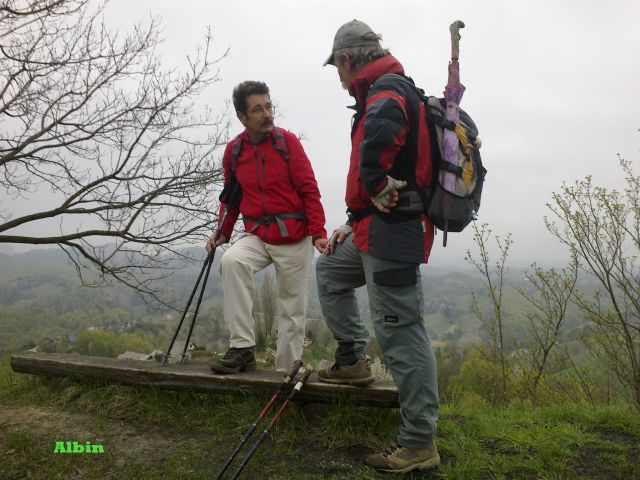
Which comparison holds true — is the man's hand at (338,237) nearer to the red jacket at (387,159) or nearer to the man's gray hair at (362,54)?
the red jacket at (387,159)

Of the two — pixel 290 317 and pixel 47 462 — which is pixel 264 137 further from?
pixel 47 462

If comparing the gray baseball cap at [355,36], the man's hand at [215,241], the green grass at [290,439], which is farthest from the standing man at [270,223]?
the gray baseball cap at [355,36]

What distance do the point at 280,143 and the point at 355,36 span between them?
1.24m

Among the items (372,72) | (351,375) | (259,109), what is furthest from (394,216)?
(259,109)

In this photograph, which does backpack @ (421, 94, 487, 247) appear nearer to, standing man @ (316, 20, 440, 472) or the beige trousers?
standing man @ (316, 20, 440, 472)

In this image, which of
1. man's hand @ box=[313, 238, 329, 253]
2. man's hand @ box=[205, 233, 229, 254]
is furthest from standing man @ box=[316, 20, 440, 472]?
man's hand @ box=[205, 233, 229, 254]

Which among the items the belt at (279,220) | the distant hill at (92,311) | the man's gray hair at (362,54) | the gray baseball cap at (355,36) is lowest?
the distant hill at (92,311)

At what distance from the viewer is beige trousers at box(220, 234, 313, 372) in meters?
3.56

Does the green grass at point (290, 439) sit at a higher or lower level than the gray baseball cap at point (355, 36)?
lower

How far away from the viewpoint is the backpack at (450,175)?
2.50m

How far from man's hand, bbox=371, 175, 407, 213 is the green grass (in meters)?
1.61

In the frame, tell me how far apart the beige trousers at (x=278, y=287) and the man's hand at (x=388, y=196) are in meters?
1.42

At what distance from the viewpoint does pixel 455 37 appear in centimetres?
262

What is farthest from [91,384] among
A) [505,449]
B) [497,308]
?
[497,308]
